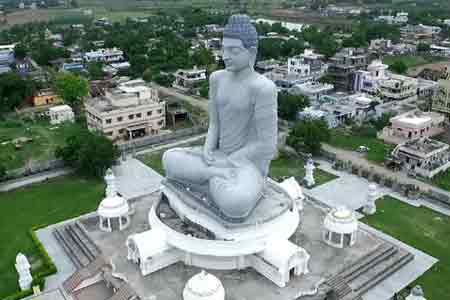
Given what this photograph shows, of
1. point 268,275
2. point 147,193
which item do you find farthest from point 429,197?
point 147,193

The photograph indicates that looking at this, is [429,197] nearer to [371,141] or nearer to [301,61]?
[371,141]

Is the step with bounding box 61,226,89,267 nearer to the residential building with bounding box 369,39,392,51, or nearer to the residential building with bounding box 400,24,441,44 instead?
the residential building with bounding box 369,39,392,51

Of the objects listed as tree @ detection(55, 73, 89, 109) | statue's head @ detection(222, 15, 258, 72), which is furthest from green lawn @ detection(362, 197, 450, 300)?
tree @ detection(55, 73, 89, 109)

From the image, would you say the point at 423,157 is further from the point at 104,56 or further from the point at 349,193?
the point at 104,56

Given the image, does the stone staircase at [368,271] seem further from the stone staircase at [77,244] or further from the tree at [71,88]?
the tree at [71,88]

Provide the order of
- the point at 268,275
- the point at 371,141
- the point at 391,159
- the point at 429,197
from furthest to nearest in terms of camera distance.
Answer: the point at 371,141 < the point at 391,159 < the point at 429,197 < the point at 268,275

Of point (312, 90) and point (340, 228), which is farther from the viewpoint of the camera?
point (312, 90)

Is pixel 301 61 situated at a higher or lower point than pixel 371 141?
higher

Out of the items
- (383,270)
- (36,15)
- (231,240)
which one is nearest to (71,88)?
(231,240)
